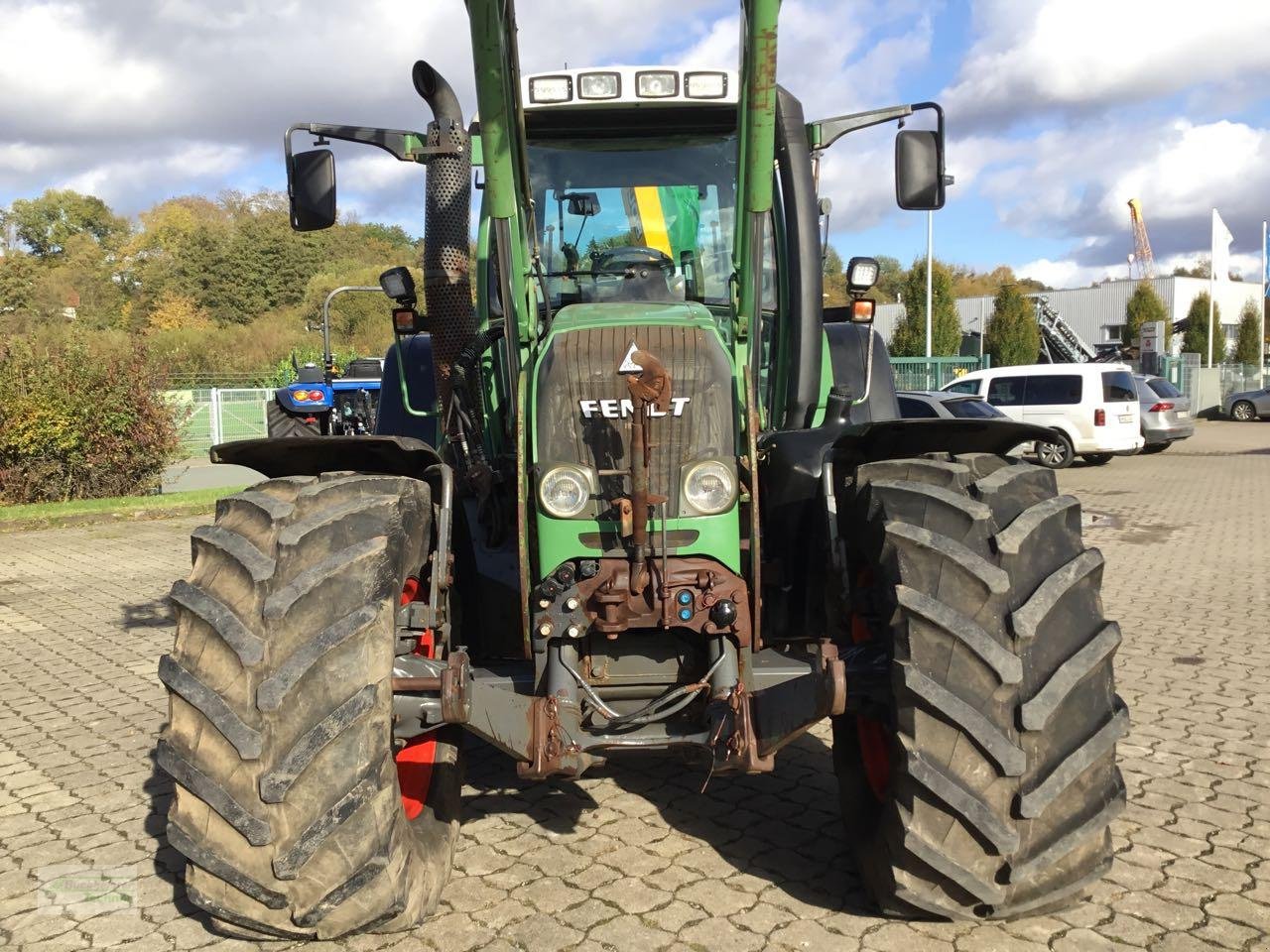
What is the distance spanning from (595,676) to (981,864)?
135 cm

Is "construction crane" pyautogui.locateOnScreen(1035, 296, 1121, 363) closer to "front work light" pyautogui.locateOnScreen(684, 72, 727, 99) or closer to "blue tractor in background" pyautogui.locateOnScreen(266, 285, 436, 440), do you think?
"blue tractor in background" pyautogui.locateOnScreen(266, 285, 436, 440)

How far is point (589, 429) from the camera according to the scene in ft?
Result: 12.1

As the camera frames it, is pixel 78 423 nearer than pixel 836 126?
No

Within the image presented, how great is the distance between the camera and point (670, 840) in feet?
13.4

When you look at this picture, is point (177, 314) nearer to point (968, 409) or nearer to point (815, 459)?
point (968, 409)

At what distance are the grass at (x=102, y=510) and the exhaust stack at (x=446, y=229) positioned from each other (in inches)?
424

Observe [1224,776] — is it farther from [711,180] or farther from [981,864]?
[711,180]

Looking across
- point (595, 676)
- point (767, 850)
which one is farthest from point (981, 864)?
point (595, 676)

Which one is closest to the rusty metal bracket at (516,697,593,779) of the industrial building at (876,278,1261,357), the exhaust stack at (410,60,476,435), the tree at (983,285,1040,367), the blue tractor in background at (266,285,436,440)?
the exhaust stack at (410,60,476,435)

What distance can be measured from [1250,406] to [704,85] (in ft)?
123

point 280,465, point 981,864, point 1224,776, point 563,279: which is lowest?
point 1224,776

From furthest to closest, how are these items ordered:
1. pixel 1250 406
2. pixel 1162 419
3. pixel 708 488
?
pixel 1250 406 < pixel 1162 419 < pixel 708 488

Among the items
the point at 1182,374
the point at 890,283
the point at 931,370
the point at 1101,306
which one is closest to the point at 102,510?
the point at 931,370

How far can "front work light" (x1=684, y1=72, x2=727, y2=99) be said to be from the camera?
4.48 m
